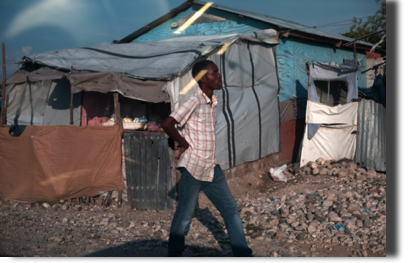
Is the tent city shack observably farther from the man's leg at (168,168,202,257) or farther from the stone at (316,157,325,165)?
the man's leg at (168,168,202,257)

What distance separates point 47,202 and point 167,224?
8.17 feet

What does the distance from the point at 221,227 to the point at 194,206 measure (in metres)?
1.76

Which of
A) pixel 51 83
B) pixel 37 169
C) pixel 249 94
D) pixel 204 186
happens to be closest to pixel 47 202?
pixel 37 169

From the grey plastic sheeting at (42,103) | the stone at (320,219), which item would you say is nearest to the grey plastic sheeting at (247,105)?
the stone at (320,219)

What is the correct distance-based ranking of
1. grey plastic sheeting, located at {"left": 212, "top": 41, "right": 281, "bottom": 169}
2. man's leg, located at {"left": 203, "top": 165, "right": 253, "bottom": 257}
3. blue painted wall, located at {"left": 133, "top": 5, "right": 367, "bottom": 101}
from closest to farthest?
man's leg, located at {"left": 203, "top": 165, "right": 253, "bottom": 257} < grey plastic sheeting, located at {"left": 212, "top": 41, "right": 281, "bottom": 169} < blue painted wall, located at {"left": 133, "top": 5, "right": 367, "bottom": 101}

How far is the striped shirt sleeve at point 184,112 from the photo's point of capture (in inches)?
116

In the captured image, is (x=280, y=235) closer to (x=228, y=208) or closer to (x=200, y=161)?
(x=228, y=208)

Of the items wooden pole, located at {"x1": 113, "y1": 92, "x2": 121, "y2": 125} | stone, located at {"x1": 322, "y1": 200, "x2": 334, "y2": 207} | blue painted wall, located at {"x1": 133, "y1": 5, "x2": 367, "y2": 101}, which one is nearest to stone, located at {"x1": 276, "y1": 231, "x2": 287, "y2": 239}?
stone, located at {"x1": 322, "y1": 200, "x2": 334, "y2": 207}

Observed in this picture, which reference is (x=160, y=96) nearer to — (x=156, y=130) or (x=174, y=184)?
(x=156, y=130)

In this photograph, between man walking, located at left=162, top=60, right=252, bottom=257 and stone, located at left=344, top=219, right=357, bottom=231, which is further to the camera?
stone, located at left=344, top=219, right=357, bottom=231

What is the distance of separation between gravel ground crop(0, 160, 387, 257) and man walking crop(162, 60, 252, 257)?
2.37 ft

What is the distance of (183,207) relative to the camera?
313 centimetres

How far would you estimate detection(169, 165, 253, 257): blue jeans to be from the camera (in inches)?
122

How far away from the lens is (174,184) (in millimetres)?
5730
